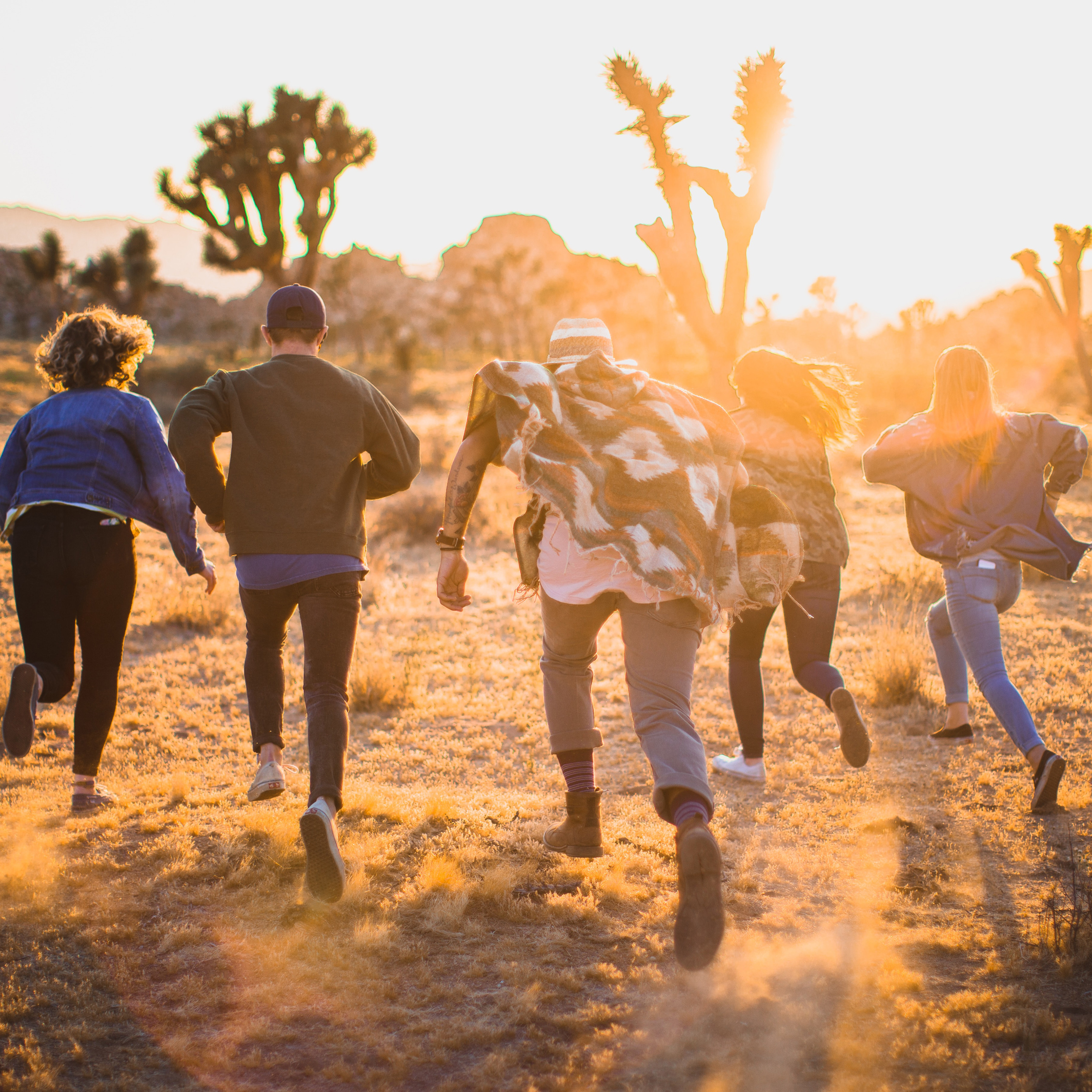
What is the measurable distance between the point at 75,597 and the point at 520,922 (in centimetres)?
211

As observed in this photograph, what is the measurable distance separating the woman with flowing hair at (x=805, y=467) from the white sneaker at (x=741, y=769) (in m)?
0.49

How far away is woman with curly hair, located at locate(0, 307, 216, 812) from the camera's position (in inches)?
132

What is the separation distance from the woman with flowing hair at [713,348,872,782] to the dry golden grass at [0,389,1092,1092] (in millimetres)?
692

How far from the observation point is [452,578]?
9.44 ft

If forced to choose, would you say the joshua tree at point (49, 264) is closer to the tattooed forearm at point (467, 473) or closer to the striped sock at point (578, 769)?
the tattooed forearm at point (467, 473)

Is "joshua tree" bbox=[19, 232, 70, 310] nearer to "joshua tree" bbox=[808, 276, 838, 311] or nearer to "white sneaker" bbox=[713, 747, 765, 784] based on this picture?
"joshua tree" bbox=[808, 276, 838, 311]

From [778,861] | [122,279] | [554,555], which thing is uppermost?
[122,279]

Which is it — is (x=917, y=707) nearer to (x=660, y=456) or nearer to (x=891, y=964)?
(x=891, y=964)

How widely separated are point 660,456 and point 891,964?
152 centimetres

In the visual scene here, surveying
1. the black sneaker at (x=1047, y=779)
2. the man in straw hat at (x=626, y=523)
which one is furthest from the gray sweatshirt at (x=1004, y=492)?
the man in straw hat at (x=626, y=523)

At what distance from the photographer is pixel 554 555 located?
270cm

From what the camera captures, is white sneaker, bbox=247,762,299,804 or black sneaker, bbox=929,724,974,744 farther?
black sneaker, bbox=929,724,974,744

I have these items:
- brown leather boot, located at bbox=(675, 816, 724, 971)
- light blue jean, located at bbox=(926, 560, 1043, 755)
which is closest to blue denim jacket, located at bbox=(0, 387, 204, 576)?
brown leather boot, located at bbox=(675, 816, 724, 971)

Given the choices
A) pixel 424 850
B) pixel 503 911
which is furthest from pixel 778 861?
pixel 424 850
